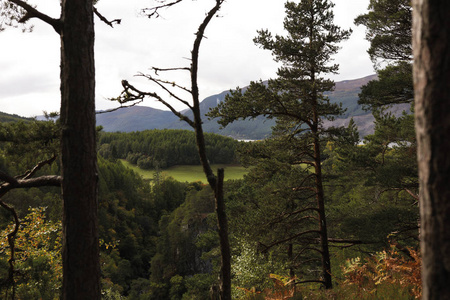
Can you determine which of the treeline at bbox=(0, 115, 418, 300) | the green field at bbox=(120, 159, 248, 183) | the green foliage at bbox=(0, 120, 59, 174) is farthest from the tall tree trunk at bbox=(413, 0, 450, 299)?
the green field at bbox=(120, 159, 248, 183)

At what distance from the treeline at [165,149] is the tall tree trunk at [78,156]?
307ft

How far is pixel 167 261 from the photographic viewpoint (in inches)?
1604

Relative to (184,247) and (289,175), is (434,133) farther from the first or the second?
(184,247)

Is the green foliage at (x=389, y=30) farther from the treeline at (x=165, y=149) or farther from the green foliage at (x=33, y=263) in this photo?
the treeline at (x=165, y=149)

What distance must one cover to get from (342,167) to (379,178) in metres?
2.19

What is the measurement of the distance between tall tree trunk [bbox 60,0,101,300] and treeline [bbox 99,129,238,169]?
3688 inches

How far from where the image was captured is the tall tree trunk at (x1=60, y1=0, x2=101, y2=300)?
3.08m

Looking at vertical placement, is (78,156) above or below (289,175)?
above

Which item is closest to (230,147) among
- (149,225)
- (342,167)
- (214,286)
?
(149,225)

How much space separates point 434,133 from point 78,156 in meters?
3.03

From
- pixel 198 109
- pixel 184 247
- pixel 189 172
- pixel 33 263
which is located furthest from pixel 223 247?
pixel 189 172

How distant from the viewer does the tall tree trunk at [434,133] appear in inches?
52.5

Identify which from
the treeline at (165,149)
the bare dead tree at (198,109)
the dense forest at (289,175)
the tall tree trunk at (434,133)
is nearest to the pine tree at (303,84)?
the dense forest at (289,175)

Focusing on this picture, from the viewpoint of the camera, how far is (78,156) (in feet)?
10.3
